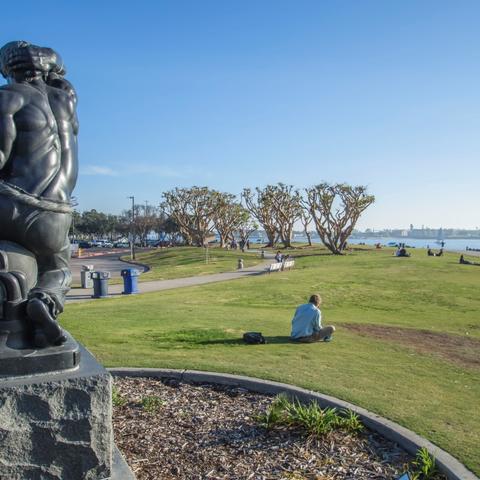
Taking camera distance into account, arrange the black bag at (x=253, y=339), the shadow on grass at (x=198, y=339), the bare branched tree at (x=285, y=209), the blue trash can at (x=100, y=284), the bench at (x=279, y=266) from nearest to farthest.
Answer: the shadow on grass at (x=198, y=339), the black bag at (x=253, y=339), the blue trash can at (x=100, y=284), the bench at (x=279, y=266), the bare branched tree at (x=285, y=209)

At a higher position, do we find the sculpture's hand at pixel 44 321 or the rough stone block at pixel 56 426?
the sculpture's hand at pixel 44 321

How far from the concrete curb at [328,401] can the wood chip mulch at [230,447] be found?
111 millimetres

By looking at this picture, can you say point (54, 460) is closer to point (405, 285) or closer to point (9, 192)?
point (9, 192)

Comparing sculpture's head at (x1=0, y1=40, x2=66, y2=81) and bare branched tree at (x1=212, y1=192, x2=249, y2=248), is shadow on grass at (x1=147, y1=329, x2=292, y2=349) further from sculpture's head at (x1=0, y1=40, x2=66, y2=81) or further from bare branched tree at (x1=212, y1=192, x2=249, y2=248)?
bare branched tree at (x1=212, y1=192, x2=249, y2=248)

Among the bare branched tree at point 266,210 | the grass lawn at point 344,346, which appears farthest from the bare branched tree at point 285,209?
the grass lawn at point 344,346

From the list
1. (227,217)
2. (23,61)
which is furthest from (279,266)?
(227,217)

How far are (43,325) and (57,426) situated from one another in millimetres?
665

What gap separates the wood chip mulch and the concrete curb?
0.11 m

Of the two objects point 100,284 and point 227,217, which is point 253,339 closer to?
point 100,284

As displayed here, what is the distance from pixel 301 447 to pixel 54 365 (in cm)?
220

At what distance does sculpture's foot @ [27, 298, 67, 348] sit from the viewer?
10.9 feet

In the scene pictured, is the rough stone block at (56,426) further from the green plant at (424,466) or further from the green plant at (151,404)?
the green plant at (424,466)

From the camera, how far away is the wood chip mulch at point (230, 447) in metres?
3.86

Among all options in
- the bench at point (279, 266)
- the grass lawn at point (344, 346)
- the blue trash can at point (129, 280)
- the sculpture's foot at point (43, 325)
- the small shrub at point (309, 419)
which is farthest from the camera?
the bench at point (279, 266)
